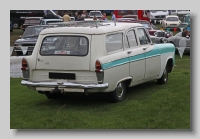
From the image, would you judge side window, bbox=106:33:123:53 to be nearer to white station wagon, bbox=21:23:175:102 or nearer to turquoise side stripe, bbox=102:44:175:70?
white station wagon, bbox=21:23:175:102

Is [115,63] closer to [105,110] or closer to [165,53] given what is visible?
[105,110]

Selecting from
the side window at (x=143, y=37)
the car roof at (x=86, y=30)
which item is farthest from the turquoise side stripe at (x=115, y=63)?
the side window at (x=143, y=37)

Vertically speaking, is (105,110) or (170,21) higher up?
(170,21)

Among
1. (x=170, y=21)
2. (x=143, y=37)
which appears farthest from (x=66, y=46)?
(x=170, y=21)

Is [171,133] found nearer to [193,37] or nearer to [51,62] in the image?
[193,37]

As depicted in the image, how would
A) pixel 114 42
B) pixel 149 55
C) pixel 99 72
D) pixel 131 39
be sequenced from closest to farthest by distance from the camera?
pixel 99 72 → pixel 114 42 → pixel 131 39 → pixel 149 55

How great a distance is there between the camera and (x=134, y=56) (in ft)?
31.8

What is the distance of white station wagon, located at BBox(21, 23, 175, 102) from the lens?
866 cm

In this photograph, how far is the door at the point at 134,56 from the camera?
962 centimetres

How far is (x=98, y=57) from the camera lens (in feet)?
28.5

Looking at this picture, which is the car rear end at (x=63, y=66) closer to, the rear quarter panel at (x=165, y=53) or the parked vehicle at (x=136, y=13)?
the rear quarter panel at (x=165, y=53)

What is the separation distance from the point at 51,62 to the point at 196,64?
309 centimetres

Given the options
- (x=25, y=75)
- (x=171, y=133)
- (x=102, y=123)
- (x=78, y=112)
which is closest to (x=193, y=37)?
(x=171, y=133)

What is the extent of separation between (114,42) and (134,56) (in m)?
0.64
